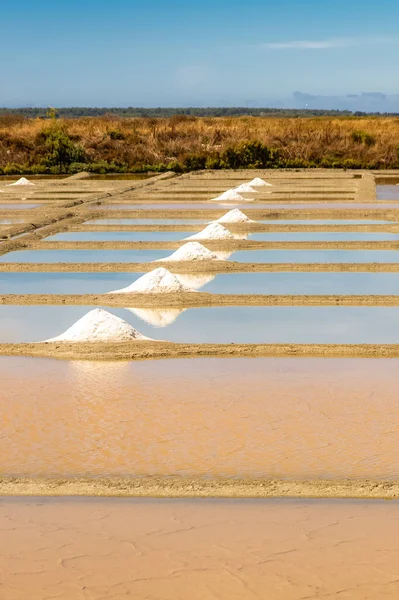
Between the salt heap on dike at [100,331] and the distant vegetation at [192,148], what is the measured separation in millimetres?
13271

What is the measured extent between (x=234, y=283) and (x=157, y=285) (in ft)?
2.20

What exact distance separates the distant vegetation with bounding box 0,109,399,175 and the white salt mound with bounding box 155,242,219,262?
10.8 metres

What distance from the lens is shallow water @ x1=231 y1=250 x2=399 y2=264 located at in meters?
7.76

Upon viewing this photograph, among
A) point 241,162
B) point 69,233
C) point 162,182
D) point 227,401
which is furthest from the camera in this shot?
point 241,162

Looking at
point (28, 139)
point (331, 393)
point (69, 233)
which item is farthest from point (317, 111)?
point (331, 393)

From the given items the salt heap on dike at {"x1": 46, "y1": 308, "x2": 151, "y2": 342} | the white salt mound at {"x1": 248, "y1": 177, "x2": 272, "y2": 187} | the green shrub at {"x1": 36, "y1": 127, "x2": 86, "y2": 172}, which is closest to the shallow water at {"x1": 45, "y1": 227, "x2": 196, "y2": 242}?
the salt heap on dike at {"x1": 46, "y1": 308, "x2": 151, "y2": 342}

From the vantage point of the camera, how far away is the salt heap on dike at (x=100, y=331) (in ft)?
16.9

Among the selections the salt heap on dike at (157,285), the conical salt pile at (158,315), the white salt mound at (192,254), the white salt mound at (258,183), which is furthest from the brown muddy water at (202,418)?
the white salt mound at (258,183)

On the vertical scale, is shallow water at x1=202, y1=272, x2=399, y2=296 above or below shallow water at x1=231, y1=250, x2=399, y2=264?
below

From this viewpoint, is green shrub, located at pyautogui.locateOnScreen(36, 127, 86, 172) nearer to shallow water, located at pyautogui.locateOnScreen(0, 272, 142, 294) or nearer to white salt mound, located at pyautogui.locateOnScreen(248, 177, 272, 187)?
white salt mound, located at pyautogui.locateOnScreen(248, 177, 272, 187)

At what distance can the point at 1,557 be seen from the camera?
9.16ft

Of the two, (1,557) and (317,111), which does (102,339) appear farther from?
(317,111)

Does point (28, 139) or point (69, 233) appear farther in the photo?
point (28, 139)

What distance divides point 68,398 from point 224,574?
5.67 feet
